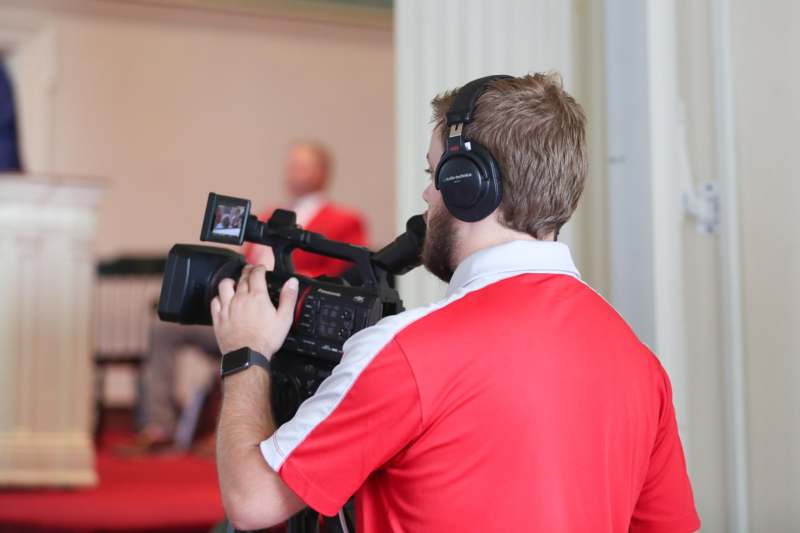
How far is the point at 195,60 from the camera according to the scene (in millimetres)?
7535

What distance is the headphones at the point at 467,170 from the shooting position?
1234 mm

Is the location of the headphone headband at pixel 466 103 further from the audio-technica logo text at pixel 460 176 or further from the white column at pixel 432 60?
the white column at pixel 432 60

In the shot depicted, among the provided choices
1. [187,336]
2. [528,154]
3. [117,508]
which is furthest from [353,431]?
[187,336]

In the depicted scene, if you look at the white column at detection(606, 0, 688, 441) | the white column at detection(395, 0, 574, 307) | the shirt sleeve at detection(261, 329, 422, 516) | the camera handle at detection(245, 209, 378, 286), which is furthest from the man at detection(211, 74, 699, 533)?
the white column at detection(395, 0, 574, 307)

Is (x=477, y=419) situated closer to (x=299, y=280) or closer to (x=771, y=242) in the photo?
(x=299, y=280)

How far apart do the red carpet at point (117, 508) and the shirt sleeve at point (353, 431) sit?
2649 mm

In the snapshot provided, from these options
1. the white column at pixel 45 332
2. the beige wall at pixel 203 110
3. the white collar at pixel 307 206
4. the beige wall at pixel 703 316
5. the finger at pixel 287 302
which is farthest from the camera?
the beige wall at pixel 203 110

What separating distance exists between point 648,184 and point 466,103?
108 centimetres

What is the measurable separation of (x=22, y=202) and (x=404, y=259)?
3025mm

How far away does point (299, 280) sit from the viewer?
1.40 meters

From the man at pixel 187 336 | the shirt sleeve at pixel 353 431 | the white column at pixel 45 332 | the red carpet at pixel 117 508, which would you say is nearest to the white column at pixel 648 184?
the shirt sleeve at pixel 353 431

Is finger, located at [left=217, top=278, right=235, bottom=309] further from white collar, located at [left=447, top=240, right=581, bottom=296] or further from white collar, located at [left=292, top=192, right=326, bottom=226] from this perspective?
white collar, located at [left=292, top=192, right=326, bottom=226]

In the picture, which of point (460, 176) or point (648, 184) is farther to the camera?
point (648, 184)

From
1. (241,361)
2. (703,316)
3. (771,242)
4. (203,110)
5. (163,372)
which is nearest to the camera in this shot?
(241,361)
